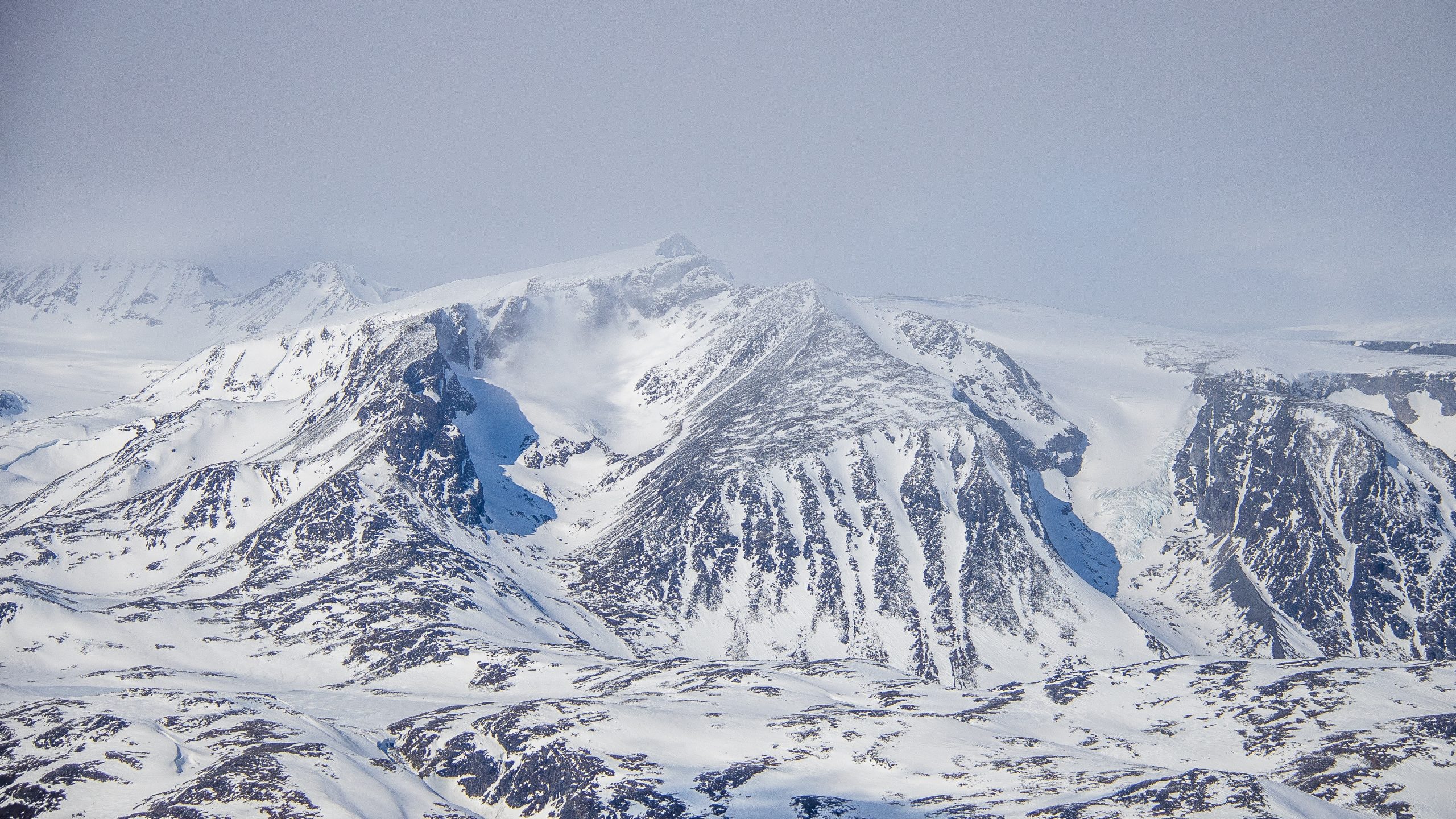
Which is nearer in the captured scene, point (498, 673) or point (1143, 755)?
point (1143, 755)

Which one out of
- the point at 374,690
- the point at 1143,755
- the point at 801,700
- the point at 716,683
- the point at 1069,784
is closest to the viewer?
the point at 1069,784

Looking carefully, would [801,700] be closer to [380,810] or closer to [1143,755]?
[1143,755]

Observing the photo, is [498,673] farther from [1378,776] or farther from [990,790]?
[1378,776]

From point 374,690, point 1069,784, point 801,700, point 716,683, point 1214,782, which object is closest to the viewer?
point 1214,782

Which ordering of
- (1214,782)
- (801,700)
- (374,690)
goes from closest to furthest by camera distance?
1. (1214,782)
2. (801,700)
3. (374,690)

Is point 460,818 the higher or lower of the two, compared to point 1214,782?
lower

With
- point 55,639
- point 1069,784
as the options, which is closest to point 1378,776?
point 1069,784

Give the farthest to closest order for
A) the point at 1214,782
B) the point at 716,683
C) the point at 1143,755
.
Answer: the point at 716,683 < the point at 1143,755 < the point at 1214,782

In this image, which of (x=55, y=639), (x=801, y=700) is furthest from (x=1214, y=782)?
(x=55, y=639)
